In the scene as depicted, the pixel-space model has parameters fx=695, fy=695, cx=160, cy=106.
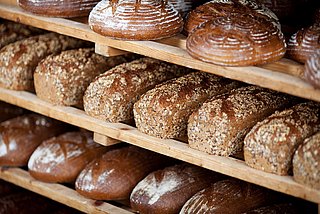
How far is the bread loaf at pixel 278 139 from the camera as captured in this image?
9.09 feet

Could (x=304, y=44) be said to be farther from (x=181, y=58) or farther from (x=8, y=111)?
(x=8, y=111)

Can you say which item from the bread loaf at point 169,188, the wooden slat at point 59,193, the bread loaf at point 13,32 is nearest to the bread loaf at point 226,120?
the bread loaf at point 169,188

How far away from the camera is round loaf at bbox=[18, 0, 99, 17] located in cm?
334

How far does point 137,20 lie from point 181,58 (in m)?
0.27

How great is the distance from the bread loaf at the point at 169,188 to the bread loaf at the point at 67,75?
1.87 feet

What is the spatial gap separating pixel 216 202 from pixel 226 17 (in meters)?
0.82

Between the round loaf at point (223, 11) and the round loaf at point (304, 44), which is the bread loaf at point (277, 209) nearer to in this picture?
the round loaf at point (304, 44)

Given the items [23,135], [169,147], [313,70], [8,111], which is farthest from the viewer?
[8,111]

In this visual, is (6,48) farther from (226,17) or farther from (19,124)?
(226,17)

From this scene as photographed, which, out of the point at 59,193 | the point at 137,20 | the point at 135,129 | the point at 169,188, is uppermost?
the point at 137,20

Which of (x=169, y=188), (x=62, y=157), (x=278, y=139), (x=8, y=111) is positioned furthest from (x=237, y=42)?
(x=8, y=111)

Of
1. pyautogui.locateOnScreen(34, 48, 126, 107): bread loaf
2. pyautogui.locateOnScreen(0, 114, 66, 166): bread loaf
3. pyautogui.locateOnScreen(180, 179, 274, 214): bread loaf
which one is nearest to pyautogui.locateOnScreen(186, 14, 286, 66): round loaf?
pyautogui.locateOnScreen(180, 179, 274, 214): bread loaf

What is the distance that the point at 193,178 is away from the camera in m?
3.34

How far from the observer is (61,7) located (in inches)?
132
